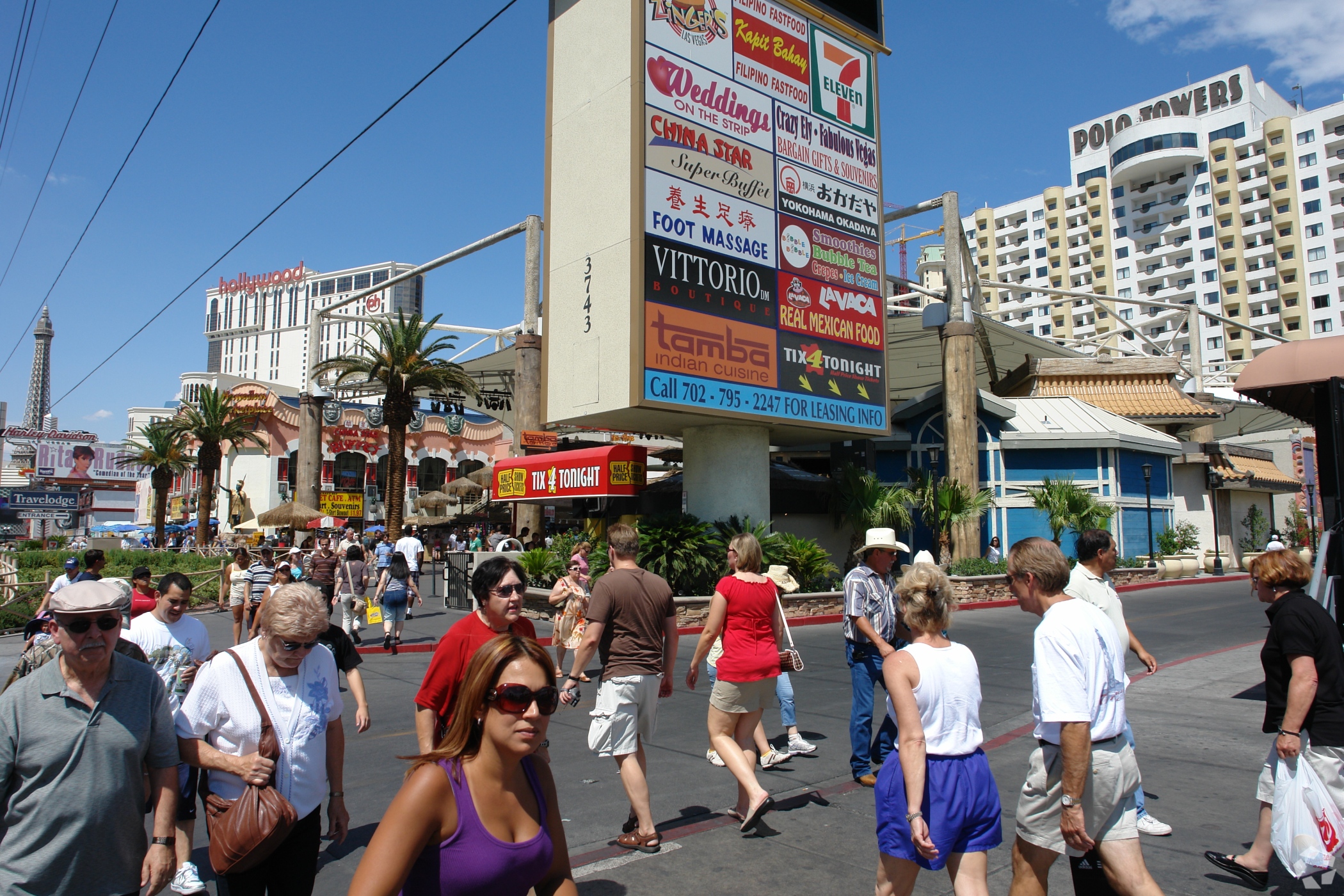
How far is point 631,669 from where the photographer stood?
5199mm

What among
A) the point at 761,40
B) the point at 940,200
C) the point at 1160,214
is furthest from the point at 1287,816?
the point at 1160,214

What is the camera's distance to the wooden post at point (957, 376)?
23734 millimetres

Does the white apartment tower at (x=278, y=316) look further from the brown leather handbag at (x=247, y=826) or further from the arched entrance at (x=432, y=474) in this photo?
the brown leather handbag at (x=247, y=826)

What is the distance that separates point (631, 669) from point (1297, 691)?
3.49m

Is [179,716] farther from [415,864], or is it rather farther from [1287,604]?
[1287,604]

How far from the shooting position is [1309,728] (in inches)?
172

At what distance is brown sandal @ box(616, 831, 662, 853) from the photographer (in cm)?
496

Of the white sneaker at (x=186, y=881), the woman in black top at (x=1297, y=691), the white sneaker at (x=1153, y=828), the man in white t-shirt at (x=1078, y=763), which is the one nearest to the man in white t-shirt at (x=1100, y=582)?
the white sneaker at (x=1153, y=828)

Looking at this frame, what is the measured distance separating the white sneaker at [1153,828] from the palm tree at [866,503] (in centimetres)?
1651

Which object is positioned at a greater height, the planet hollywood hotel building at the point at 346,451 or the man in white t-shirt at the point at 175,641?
the planet hollywood hotel building at the point at 346,451

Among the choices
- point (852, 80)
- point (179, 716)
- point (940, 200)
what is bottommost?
point (179, 716)

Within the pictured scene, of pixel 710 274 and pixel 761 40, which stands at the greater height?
Answer: pixel 761 40

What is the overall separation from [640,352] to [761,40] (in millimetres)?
7952

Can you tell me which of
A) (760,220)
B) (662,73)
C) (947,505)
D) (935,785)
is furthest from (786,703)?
(947,505)
